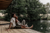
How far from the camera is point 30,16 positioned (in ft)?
68.2

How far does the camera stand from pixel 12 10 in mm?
18141

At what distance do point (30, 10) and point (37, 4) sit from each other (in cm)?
255

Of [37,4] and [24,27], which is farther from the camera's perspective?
[37,4]

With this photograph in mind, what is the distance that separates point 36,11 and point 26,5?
2.97 meters

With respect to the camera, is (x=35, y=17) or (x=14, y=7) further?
(x=35, y=17)

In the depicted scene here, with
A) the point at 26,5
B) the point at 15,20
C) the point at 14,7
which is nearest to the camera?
the point at 15,20

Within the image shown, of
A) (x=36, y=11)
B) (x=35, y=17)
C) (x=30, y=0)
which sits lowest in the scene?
(x=35, y=17)

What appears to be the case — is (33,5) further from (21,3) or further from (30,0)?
(21,3)

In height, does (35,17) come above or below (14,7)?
below

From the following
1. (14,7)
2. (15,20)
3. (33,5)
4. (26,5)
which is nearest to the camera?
(15,20)

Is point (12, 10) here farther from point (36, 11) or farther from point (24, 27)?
point (24, 27)

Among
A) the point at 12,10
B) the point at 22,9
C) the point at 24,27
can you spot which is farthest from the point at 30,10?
the point at 24,27

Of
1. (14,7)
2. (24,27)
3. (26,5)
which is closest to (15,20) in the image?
(24,27)

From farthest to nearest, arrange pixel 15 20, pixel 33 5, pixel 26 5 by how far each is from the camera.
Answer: pixel 33 5, pixel 26 5, pixel 15 20
